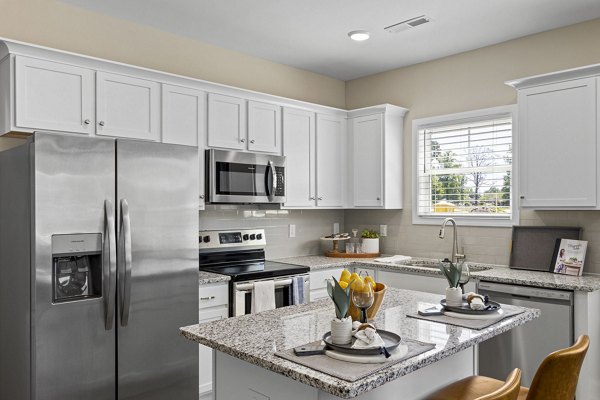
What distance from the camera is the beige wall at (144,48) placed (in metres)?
3.25

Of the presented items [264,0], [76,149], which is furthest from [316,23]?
[76,149]

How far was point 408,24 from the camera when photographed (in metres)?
3.70

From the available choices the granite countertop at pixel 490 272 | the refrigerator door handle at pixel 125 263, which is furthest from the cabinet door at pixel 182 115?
the granite countertop at pixel 490 272

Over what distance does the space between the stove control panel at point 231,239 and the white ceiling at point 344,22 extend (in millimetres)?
1611

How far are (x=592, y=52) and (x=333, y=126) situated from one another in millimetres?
2226

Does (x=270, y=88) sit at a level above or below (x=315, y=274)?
above

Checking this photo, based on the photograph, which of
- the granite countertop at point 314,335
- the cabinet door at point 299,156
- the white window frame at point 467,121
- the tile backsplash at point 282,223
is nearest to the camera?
the granite countertop at point 314,335

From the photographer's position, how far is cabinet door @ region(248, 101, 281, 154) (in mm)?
4121

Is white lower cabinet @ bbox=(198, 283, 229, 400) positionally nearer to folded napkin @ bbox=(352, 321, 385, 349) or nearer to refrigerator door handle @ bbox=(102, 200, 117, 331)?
refrigerator door handle @ bbox=(102, 200, 117, 331)

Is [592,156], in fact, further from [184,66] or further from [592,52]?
[184,66]

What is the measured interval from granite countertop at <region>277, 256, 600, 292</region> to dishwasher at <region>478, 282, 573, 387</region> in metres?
0.04

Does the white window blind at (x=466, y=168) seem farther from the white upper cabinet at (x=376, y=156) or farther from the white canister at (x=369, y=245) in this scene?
the white canister at (x=369, y=245)

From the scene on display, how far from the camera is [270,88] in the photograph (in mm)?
4668

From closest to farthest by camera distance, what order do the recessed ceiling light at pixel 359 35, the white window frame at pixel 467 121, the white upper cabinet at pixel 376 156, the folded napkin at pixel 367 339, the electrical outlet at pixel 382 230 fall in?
1. the folded napkin at pixel 367 339
2. the recessed ceiling light at pixel 359 35
3. the white window frame at pixel 467 121
4. the white upper cabinet at pixel 376 156
5. the electrical outlet at pixel 382 230
